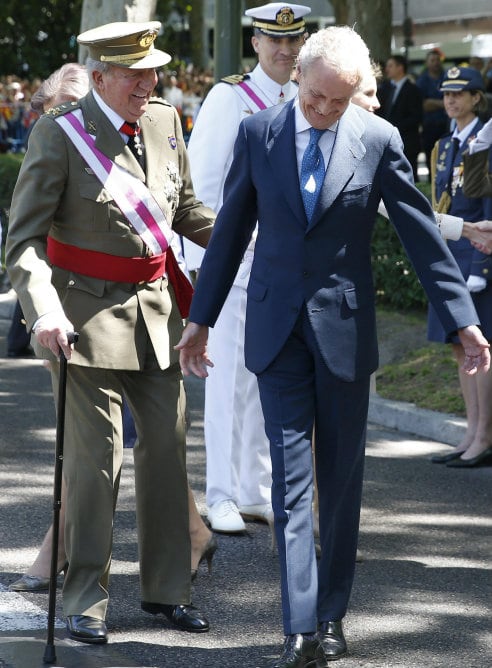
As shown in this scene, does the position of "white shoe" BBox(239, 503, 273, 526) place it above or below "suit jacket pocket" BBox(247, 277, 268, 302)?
below

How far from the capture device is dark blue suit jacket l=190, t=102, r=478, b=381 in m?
4.26

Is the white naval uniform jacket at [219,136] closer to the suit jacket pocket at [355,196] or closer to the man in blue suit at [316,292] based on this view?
the man in blue suit at [316,292]

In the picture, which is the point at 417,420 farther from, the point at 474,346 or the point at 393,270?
the point at 474,346

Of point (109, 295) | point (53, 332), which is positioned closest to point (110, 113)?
point (109, 295)

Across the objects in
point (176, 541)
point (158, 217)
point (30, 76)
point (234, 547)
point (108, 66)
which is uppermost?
point (108, 66)

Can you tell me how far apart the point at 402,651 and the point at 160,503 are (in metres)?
0.99

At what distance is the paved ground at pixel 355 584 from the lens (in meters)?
4.45

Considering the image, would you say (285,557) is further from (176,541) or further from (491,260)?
(491,260)

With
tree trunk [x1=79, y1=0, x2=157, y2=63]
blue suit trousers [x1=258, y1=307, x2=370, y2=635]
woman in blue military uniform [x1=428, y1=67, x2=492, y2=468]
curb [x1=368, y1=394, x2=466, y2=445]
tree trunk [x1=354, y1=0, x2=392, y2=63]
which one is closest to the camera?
blue suit trousers [x1=258, y1=307, x2=370, y2=635]

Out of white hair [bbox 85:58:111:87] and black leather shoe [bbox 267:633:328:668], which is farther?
white hair [bbox 85:58:111:87]

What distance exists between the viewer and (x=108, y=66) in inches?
176

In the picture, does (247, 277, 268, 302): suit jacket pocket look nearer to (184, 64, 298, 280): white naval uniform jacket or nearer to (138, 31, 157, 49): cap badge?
(138, 31, 157, 49): cap badge

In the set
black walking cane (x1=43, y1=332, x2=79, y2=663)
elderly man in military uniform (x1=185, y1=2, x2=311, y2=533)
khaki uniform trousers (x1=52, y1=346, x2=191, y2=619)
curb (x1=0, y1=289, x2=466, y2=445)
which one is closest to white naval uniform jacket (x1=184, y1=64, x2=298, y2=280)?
elderly man in military uniform (x1=185, y1=2, x2=311, y2=533)

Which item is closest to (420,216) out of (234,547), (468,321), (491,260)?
(468,321)
